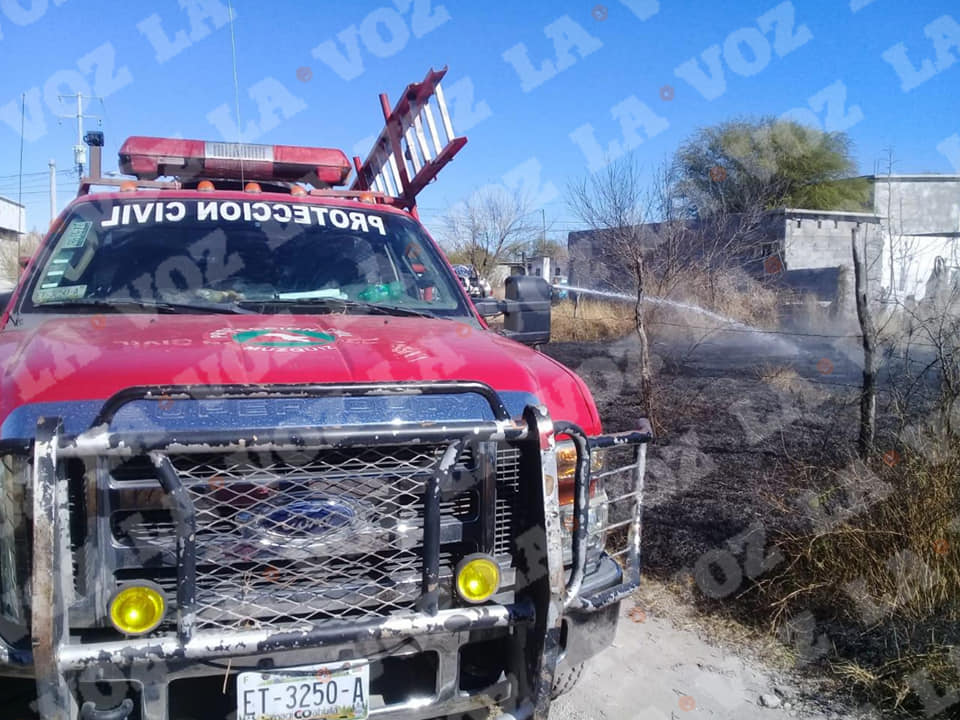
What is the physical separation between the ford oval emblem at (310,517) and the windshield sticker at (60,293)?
1.74 meters

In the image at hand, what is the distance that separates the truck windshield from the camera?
3.56 meters

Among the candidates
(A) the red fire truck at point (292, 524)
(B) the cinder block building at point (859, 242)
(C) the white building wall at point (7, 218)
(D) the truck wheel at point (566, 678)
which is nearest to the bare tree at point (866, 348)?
(B) the cinder block building at point (859, 242)

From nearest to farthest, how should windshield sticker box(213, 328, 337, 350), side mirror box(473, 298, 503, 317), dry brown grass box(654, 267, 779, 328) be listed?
windshield sticker box(213, 328, 337, 350) → side mirror box(473, 298, 503, 317) → dry brown grass box(654, 267, 779, 328)

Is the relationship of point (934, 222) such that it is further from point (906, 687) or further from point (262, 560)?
point (262, 560)

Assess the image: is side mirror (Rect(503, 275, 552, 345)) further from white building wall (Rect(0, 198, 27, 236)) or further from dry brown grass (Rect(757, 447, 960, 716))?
white building wall (Rect(0, 198, 27, 236))

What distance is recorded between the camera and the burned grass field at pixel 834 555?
348cm

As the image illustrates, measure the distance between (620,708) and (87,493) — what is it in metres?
2.38

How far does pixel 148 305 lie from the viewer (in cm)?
344

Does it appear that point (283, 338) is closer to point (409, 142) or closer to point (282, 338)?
point (282, 338)

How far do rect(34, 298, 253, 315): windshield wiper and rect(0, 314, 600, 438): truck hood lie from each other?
0.44 feet

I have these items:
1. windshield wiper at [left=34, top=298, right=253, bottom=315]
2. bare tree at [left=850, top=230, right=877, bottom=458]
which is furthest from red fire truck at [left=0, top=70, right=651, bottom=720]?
bare tree at [left=850, top=230, right=877, bottom=458]

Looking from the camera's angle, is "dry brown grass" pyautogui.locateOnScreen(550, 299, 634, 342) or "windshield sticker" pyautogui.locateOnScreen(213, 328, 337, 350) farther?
"dry brown grass" pyautogui.locateOnScreen(550, 299, 634, 342)

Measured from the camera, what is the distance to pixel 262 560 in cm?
232

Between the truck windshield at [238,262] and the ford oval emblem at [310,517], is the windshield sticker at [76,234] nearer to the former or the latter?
the truck windshield at [238,262]
